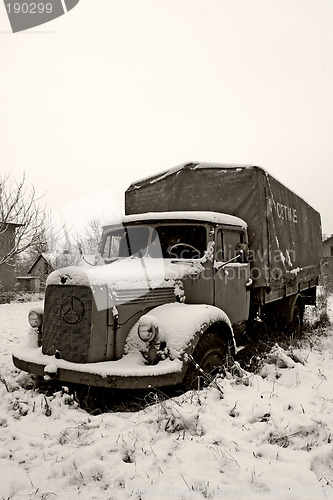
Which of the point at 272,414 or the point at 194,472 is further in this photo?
the point at 272,414

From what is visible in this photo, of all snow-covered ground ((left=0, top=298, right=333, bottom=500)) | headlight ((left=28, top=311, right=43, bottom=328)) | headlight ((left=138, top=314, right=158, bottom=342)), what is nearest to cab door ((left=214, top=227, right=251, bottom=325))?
snow-covered ground ((left=0, top=298, right=333, bottom=500))

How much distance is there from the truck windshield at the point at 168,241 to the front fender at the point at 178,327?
3.05ft

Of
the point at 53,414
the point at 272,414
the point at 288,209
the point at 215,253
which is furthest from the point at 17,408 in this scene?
the point at 288,209

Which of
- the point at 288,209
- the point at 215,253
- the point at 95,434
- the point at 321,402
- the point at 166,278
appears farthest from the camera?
the point at 288,209

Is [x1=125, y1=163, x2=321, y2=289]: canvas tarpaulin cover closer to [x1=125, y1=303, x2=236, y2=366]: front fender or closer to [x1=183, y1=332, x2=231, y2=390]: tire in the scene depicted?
[x1=183, y1=332, x2=231, y2=390]: tire

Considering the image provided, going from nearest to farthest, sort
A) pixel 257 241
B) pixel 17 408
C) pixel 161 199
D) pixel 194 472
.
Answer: pixel 194 472 → pixel 17 408 → pixel 257 241 → pixel 161 199

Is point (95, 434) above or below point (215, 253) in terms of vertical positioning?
below

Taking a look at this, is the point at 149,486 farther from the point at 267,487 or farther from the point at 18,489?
the point at 18,489

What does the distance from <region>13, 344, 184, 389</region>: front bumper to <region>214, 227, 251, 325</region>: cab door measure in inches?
60.4

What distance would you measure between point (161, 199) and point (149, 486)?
465 cm

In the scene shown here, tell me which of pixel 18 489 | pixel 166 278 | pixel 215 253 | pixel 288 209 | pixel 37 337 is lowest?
pixel 18 489

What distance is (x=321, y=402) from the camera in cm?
345

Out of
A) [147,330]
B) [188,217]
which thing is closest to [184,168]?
[188,217]

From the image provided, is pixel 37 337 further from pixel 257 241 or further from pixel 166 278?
pixel 257 241
